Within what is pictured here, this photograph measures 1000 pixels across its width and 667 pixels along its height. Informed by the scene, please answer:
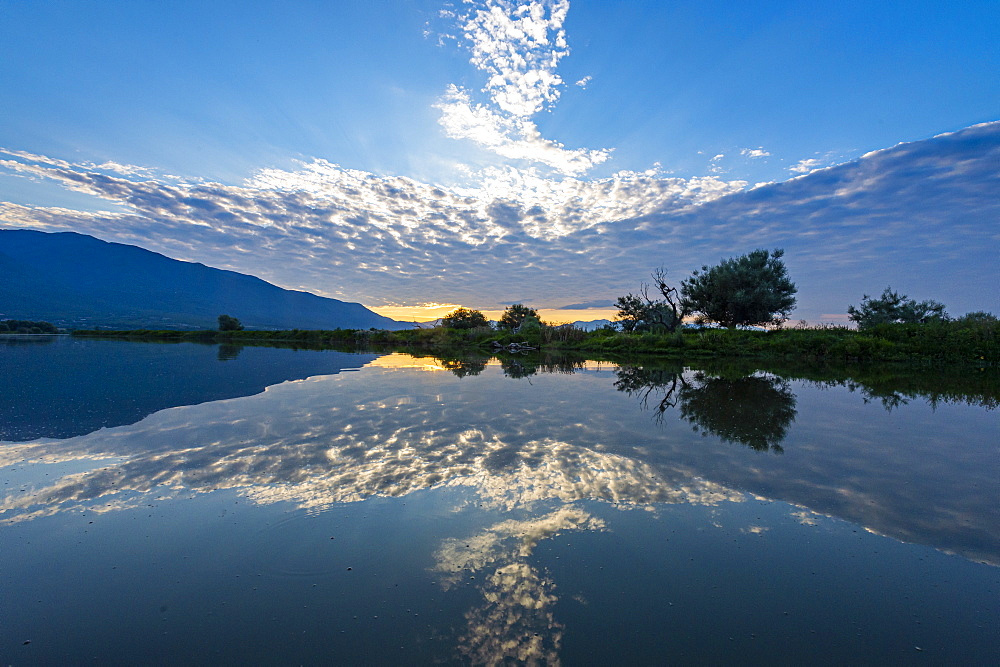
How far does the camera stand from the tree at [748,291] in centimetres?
3428

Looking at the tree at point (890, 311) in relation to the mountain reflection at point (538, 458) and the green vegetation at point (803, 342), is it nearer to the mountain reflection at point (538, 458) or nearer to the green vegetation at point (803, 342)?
the green vegetation at point (803, 342)

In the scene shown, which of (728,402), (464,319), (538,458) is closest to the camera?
(538,458)

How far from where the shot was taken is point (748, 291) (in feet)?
114

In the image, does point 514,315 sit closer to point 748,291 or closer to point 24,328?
point 748,291

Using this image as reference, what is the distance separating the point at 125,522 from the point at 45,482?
1.87m

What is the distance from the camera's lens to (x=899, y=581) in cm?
297

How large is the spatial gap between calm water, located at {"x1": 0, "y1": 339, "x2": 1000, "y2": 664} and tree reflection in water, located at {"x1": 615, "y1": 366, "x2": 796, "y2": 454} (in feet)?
0.60

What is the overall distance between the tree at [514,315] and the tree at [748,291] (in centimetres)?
2232

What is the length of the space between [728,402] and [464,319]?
1714 inches

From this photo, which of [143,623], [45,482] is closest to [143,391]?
[45,482]

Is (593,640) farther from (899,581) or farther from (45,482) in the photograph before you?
(45,482)

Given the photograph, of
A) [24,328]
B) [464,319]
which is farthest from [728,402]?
[24,328]

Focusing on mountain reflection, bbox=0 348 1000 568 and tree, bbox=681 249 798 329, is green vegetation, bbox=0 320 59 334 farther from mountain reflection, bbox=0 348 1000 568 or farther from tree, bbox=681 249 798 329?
tree, bbox=681 249 798 329

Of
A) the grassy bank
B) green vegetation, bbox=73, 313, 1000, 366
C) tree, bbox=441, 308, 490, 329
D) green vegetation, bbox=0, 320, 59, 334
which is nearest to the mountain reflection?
green vegetation, bbox=73, 313, 1000, 366
